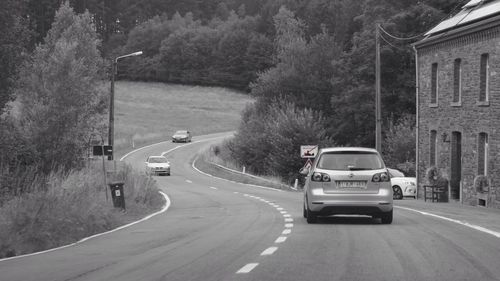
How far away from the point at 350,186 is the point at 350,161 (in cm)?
60

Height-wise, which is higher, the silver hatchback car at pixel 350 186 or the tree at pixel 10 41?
the tree at pixel 10 41

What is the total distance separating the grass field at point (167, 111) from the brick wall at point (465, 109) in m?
50.2

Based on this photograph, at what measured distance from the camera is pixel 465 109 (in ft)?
120

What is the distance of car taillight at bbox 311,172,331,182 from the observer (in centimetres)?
1872

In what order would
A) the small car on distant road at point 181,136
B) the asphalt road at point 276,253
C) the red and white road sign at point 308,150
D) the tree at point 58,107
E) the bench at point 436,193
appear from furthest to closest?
the small car on distant road at point 181,136
the red and white road sign at point 308,150
the tree at point 58,107
the bench at point 436,193
the asphalt road at point 276,253

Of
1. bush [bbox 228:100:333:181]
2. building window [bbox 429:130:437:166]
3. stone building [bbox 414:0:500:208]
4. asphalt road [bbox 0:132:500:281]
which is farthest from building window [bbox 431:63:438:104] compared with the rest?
asphalt road [bbox 0:132:500:281]

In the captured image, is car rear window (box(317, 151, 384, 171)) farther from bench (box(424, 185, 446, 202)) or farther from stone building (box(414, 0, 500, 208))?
bench (box(424, 185, 446, 202))

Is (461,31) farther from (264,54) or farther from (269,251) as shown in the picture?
(264,54)

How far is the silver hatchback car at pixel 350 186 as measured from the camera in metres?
18.6

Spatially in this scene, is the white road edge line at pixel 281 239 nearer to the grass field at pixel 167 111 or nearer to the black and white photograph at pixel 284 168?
the black and white photograph at pixel 284 168

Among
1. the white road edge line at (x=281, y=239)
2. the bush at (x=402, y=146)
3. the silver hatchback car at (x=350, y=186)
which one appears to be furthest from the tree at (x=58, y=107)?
the bush at (x=402, y=146)

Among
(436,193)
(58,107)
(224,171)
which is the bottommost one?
(436,193)

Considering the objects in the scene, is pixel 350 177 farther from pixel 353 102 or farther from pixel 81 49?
pixel 81 49

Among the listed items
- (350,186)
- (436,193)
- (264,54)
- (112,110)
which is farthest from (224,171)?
(264,54)
